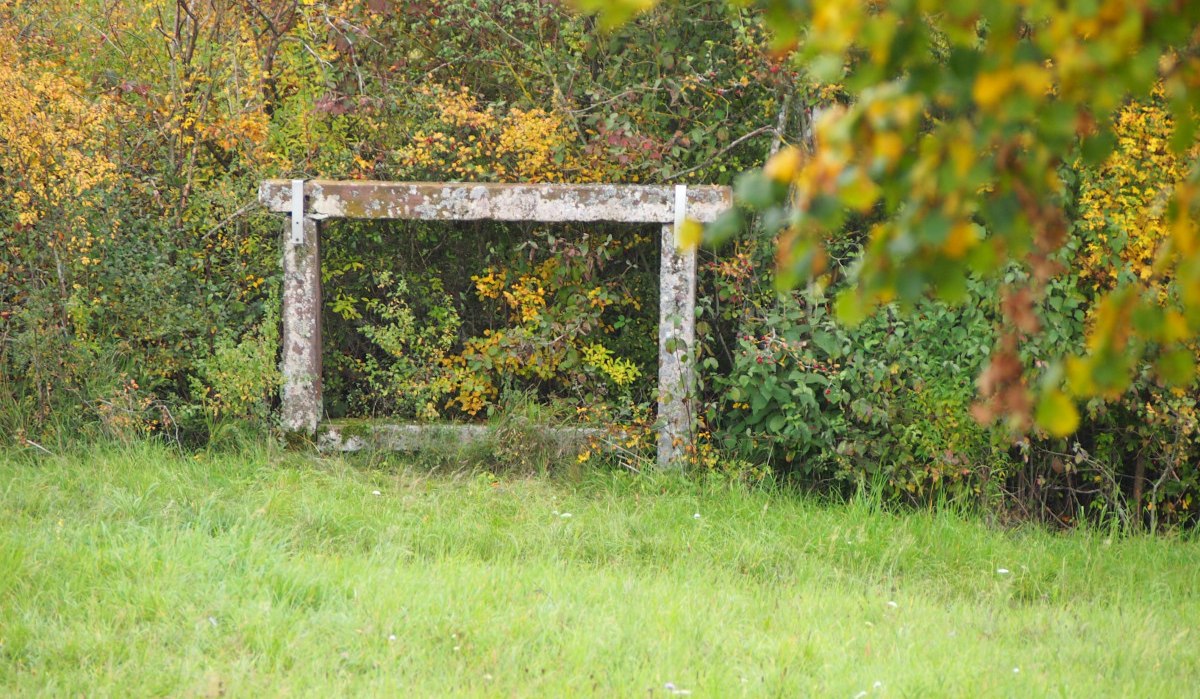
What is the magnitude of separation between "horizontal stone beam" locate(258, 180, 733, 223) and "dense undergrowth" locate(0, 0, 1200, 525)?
1.25ft

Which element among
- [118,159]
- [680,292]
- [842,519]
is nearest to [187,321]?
[118,159]

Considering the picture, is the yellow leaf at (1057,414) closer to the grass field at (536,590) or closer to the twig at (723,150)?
the grass field at (536,590)

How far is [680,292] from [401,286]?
179cm

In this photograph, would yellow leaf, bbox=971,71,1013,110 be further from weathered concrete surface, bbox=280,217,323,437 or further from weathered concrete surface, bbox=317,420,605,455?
weathered concrete surface, bbox=280,217,323,437

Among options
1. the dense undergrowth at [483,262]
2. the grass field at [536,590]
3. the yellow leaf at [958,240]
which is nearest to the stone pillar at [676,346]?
the dense undergrowth at [483,262]

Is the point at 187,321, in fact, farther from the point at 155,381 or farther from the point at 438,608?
the point at 438,608

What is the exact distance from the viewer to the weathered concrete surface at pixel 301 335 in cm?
664

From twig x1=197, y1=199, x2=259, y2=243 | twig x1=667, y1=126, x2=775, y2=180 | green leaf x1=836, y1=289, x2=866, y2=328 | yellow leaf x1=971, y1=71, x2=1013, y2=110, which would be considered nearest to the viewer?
yellow leaf x1=971, y1=71, x2=1013, y2=110

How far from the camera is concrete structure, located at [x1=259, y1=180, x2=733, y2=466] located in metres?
6.46

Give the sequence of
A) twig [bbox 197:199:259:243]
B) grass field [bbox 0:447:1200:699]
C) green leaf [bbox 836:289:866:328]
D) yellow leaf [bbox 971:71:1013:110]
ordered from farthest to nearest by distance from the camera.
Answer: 1. twig [bbox 197:199:259:243]
2. grass field [bbox 0:447:1200:699]
3. green leaf [bbox 836:289:866:328]
4. yellow leaf [bbox 971:71:1013:110]

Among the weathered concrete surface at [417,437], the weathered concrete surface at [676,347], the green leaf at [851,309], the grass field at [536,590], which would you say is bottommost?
the grass field at [536,590]

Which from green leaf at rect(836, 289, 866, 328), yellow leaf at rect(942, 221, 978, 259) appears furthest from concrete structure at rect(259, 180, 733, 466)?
yellow leaf at rect(942, 221, 978, 259)

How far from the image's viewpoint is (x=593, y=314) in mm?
6887

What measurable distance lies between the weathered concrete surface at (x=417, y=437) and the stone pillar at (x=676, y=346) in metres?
0.54
